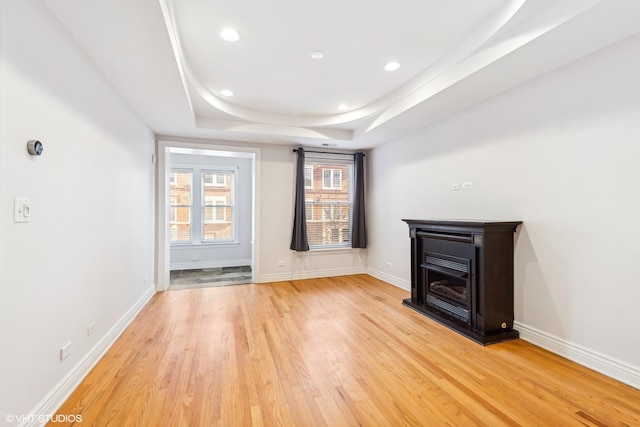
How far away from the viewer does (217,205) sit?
6551 millimetres

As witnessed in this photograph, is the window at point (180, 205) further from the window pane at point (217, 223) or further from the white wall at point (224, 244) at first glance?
the window pane at point (217, 223)

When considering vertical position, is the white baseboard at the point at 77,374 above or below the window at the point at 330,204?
below

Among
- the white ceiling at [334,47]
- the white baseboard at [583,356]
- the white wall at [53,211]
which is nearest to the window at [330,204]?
the white ceiling at [334,47]

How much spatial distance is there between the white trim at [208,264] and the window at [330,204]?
2173 millimetres

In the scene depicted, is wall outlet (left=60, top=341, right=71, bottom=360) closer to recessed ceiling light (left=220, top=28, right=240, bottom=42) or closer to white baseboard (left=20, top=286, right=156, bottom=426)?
white baseboard (left=20, top=286, right=156, bottom=426)

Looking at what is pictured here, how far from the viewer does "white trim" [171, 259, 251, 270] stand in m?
6.18

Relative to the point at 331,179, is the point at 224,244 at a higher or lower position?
lower

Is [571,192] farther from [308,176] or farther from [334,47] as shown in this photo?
[308,176]

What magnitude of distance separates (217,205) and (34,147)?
16.6ft

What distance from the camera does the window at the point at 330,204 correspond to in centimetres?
545

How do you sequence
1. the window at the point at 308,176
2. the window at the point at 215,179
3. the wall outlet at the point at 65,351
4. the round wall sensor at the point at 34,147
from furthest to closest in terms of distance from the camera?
the window at the point at 215,179 → the window at the point at 308,176 → the wall outlet at the point at 65,351 → the round wall sensor at the point at 34,147

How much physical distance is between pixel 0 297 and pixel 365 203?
4925 millimetres

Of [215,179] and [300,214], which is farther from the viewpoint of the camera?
[215,179]

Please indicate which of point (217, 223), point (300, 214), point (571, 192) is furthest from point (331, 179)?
point (571, 192)
